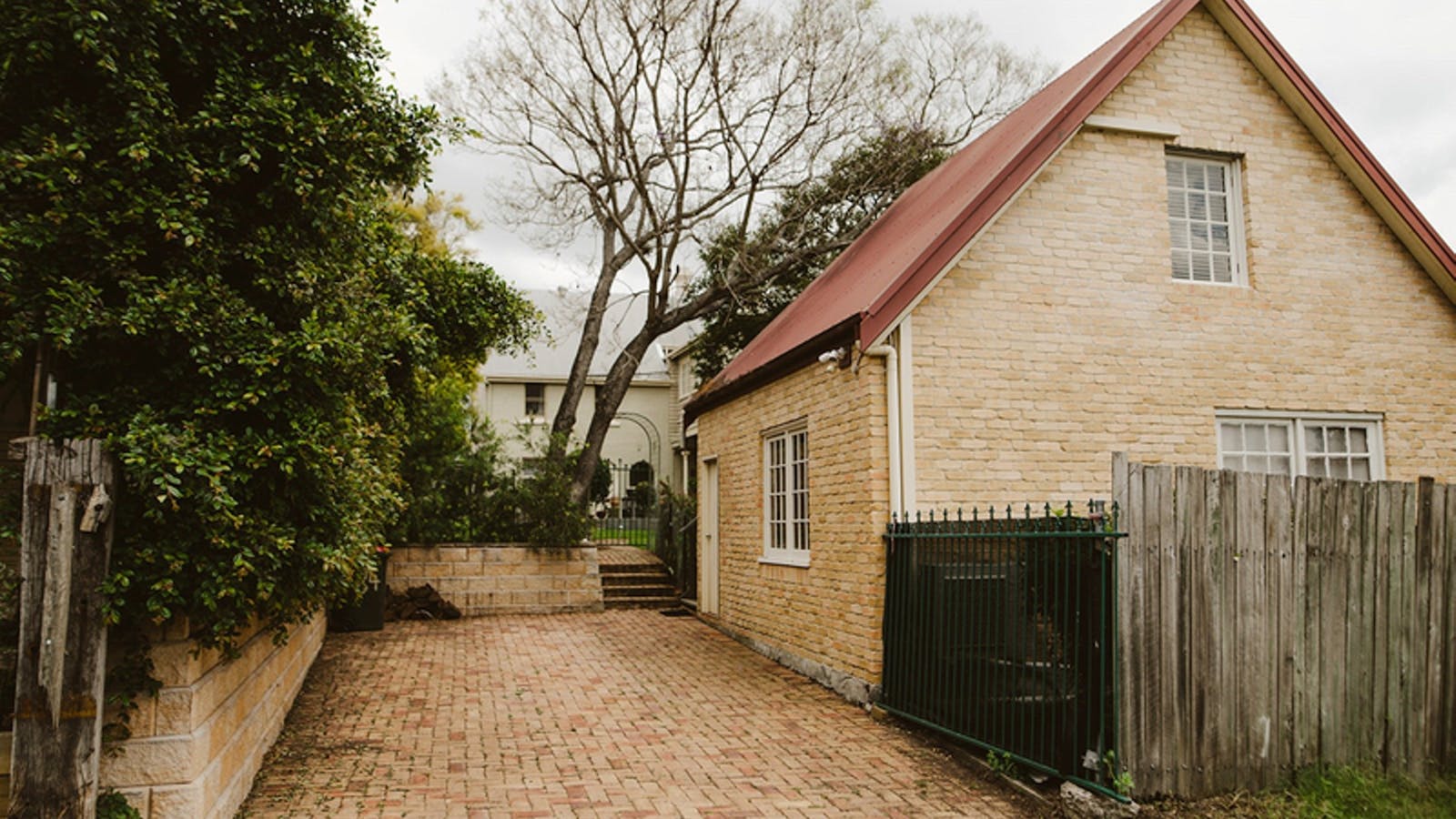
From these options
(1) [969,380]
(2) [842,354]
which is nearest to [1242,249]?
(1) [969,380]

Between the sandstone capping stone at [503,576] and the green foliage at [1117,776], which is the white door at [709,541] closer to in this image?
the sandstone capping stone at [503,576]

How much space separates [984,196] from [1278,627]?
4263 millimetres

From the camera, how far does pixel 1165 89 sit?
9.84 m

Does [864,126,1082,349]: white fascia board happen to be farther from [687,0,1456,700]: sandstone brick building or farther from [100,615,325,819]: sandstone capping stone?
[100,615,325,819]: sandstone capping stone

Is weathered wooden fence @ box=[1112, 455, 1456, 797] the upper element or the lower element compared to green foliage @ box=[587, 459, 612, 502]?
lower

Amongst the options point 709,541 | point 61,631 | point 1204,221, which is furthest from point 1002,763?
point 709,541

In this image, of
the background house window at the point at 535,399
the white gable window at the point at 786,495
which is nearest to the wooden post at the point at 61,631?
→ the white gable window at the point at 786,495

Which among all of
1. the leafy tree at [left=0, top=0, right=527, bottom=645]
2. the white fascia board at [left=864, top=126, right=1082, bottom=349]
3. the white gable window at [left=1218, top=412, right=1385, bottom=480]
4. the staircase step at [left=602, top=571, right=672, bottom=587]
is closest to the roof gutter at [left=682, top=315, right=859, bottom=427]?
the white fascia board at [left=864, top=126, right=1082, bottom=349]

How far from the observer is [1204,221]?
10023 mm

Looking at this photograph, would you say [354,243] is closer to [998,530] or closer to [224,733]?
[224,733]

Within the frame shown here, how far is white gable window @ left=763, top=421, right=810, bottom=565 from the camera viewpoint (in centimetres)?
1062

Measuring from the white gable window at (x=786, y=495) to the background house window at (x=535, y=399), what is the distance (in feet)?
71.9

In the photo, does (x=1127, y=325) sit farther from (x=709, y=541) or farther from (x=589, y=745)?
(x=709, y=541)

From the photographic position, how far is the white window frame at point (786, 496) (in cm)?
1061
